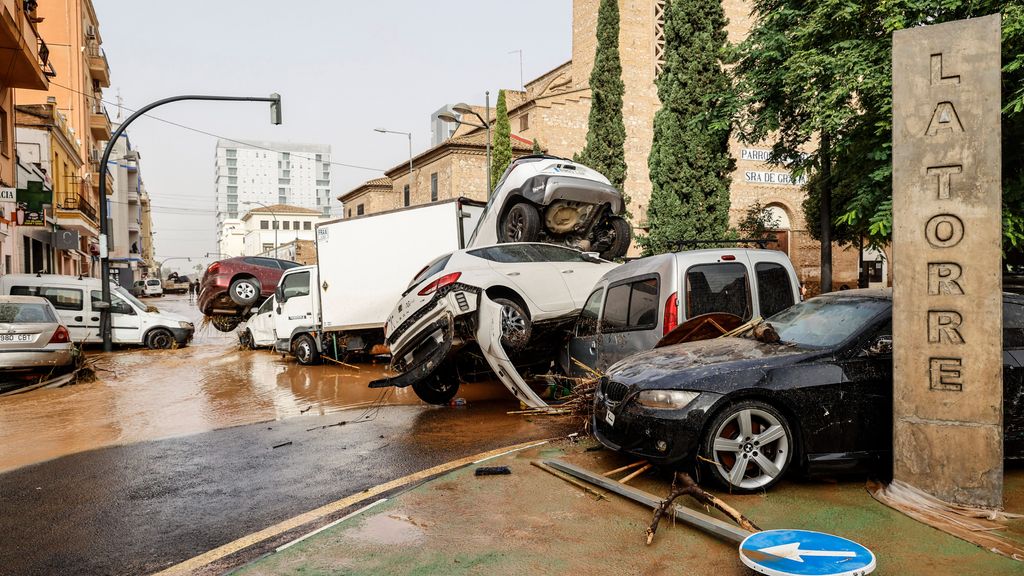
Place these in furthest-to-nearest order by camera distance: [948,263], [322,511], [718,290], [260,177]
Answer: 1. [260,177]
2. [718,290]
3. [322,511]
4. [948,263]

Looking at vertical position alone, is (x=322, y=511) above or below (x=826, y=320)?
below

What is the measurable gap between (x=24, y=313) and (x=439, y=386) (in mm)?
7797

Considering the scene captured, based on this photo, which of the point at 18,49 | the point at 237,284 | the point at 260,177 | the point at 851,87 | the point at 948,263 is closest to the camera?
the point at 948,263

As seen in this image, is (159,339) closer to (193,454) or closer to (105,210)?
(105,210)

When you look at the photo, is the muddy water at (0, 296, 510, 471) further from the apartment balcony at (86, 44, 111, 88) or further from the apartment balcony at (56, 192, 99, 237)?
the apartment balcony at (86, 44, 111, 88)

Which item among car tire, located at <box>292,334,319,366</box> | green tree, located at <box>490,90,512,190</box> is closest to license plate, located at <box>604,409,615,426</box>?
car tire, located at <box>292,334,319,366</box>

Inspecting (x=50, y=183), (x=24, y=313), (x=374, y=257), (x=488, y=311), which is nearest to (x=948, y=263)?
(x=488, y=311)

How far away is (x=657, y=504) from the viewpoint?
4574 millimetres

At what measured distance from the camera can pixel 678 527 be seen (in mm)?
4301

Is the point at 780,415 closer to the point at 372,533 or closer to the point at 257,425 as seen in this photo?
the point at 372,533

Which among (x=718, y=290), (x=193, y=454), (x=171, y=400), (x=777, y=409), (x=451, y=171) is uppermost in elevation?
(x=451, y=171)

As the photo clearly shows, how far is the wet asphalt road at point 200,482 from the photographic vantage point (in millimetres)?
4484

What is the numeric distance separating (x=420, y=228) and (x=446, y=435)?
6.60 metres

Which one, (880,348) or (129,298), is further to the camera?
(129,298)
